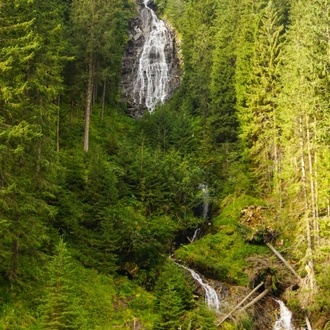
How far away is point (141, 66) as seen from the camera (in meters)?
53.8

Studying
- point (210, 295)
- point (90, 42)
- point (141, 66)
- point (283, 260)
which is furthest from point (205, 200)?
point (141, 66)

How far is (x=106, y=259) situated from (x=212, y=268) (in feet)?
20.1

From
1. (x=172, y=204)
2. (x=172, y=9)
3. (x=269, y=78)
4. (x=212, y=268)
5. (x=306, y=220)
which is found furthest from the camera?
(x=172, y=9)

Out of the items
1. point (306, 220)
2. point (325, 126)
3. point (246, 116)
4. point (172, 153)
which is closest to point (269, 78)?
point (246, 116)

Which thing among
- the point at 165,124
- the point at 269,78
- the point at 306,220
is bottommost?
the point at 306,220

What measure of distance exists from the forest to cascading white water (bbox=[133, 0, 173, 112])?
1230 centimetres

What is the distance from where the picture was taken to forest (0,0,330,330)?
47.2ft

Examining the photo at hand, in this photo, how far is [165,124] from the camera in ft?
115

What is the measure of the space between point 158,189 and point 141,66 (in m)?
32.4

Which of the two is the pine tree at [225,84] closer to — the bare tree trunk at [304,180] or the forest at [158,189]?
the forest at [158,189]

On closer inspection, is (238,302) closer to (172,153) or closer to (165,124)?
(172,153)

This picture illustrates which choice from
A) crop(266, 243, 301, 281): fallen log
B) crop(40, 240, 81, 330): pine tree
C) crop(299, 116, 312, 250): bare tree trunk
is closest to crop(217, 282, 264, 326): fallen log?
crop(266, 243, 301, 281): fallen log

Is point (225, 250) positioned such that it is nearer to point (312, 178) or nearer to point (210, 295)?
point (210, 295)

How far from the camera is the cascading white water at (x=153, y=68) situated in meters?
49.1
